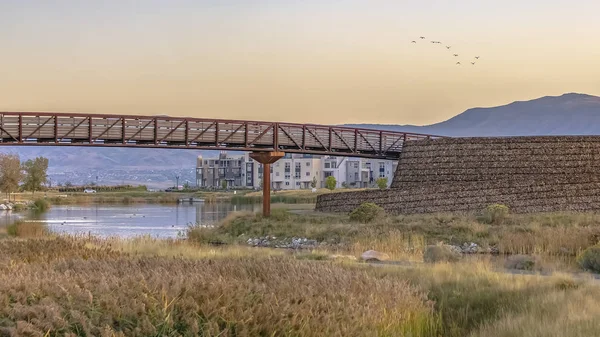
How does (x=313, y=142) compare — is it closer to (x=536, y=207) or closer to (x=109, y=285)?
(x=536, y=207)

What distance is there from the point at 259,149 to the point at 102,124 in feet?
26.6

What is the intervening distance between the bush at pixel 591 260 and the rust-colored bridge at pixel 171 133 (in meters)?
23.0

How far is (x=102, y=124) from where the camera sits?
126ft

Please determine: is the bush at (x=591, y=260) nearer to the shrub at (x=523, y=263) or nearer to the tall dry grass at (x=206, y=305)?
the shrub at (x=523, y=263)

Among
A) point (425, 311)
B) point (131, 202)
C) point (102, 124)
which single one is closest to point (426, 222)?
point (102, 124)

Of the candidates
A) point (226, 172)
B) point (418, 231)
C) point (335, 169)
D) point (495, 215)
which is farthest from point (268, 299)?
point (226, 172)

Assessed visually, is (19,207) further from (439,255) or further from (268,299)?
(268,299)

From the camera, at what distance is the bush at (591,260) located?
17719 mm

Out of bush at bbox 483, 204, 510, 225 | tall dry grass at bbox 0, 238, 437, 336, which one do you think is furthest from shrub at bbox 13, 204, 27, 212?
tall dry grass at bbox 0, 238, 437, 336

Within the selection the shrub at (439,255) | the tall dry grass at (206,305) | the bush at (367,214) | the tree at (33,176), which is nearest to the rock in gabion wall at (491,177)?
the bush at (367,214)

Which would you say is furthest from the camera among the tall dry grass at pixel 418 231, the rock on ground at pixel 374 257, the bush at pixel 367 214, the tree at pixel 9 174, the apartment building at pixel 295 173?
the apartment building at pixel 295 173

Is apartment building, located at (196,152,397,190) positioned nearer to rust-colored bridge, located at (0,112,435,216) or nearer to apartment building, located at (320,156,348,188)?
apartment building, located at (320,156,348,188)

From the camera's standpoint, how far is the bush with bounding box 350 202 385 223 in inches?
1350

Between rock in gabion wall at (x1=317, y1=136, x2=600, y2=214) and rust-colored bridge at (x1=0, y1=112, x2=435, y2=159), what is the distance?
4.00 metres
